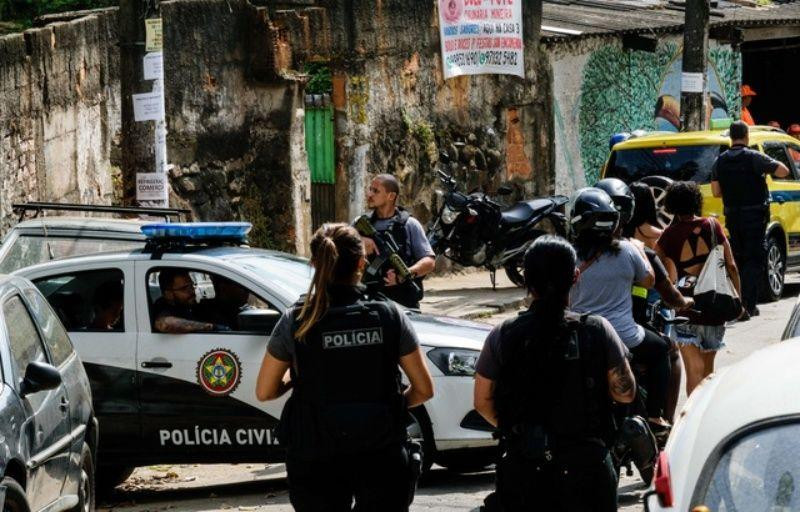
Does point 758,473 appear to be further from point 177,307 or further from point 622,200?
point 177,307

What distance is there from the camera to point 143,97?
491 inches

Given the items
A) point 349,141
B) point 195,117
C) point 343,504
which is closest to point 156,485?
point 343,504

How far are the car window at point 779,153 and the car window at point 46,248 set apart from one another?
8.84m

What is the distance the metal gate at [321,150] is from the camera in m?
19.0

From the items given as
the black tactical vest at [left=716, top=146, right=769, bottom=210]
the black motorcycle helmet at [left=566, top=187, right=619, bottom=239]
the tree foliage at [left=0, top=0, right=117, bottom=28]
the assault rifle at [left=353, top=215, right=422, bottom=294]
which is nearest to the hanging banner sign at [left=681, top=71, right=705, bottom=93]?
the black tactical vest at [left=716, top=146, right=769, bottom=210]

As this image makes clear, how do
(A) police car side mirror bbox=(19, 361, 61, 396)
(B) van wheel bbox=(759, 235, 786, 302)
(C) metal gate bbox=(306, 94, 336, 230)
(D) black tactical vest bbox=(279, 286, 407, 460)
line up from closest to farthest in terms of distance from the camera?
(D) black tactical vest bbox=(279, 286, 407, 460) < (A) police car side mirror bbox=(19, 361, 61, 396) < (B) van wheel bbox=(759, 235, 786, 302) < (C) metal gate bbox=(306, 94, 336, 230)

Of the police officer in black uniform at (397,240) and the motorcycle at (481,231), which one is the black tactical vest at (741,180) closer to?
the motorcycle at (481,231)

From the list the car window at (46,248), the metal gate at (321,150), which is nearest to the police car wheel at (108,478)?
the car window at (46,248)

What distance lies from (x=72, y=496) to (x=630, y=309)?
3.02m

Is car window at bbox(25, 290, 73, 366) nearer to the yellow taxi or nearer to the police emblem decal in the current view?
the police emblem decal

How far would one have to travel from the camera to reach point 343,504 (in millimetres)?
5934

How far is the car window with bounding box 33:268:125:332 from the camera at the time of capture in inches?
386

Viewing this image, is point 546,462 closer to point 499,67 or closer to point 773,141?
point 773,141

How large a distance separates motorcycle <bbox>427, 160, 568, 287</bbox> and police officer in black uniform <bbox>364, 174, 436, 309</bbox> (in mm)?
6404
